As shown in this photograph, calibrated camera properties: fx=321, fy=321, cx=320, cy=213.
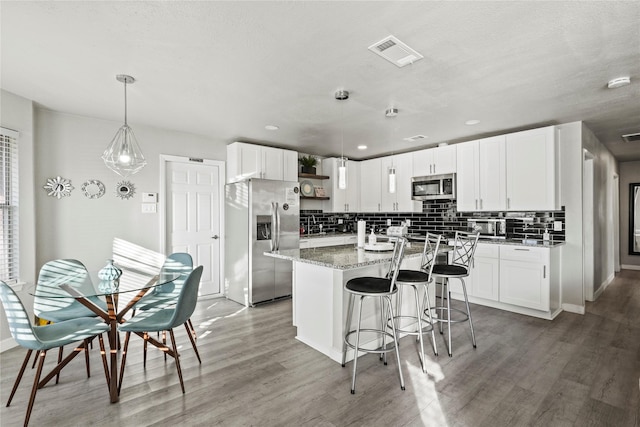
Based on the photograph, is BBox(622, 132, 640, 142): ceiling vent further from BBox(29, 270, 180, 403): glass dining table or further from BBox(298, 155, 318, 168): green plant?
BBox(29, 270, 180, 403): glass dining table

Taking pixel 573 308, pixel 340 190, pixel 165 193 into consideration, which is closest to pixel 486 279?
pixel 573 308

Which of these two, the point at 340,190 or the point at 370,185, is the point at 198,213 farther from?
the point at 370,185

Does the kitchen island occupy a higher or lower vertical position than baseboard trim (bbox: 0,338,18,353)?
higher

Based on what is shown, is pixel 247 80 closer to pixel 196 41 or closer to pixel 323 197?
pixel 196 41

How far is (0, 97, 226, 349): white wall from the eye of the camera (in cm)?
327

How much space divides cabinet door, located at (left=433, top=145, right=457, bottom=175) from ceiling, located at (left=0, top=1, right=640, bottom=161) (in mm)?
888

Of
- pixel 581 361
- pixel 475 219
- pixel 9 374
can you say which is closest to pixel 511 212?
pixel 475 219

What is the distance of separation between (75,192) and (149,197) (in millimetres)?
797

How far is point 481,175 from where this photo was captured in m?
4.62

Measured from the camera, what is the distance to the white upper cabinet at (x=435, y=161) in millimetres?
4984

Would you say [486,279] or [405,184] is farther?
[405,184]

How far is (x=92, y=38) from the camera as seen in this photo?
2.16 m

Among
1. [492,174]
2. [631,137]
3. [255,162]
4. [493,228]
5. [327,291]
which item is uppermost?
[631,137]

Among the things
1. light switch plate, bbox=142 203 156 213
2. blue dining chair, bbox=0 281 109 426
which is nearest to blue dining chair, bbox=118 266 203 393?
blue dining chair, bbox=0 281 109 426
